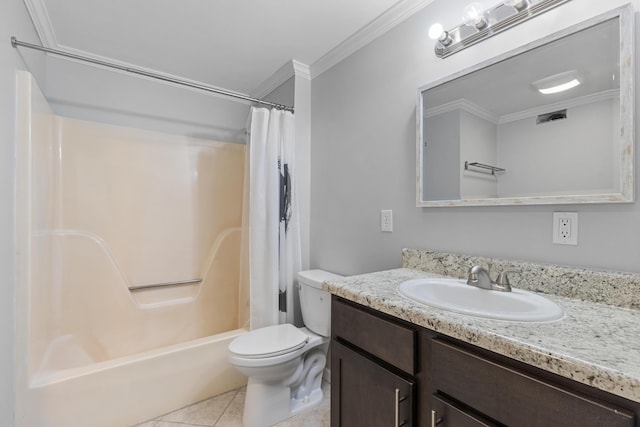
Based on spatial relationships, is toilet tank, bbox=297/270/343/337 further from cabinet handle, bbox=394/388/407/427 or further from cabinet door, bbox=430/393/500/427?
cabinet door, bbox=430/393/500/427

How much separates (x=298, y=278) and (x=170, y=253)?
1135 mm

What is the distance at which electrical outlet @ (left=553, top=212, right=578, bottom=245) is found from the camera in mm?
981

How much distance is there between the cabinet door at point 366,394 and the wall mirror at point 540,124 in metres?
0.78

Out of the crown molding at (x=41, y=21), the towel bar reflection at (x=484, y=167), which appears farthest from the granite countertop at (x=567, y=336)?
the crown molding at (x=41, y=21)

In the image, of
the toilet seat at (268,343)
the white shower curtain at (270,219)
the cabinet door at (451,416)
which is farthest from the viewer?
the white shower curtain at (270,219)

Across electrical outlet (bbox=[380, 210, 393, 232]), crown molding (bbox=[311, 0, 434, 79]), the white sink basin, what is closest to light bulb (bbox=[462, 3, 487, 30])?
crown molding (bbox=[311, 0, 434, 79])

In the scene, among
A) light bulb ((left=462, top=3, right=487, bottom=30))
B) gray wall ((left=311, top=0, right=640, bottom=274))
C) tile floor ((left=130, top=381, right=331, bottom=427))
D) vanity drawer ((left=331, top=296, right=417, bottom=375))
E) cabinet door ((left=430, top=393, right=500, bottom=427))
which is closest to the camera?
cabinet door ((left=430, top=393, right=500, bottom=427))

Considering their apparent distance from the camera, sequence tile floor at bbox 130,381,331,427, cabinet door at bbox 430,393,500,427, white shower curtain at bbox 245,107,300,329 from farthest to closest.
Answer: white shower curtain at bbox 245,107,300,329 < tile floor at bbox 130,381,331,427 < cabinet door at bbox 430,393,500,427

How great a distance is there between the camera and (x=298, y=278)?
1.95 meters

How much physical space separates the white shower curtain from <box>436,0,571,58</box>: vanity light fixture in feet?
3.60

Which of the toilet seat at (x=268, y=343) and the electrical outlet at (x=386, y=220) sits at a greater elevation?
the electrical outlet at (x=386, y=220)

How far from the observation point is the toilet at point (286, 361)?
1467mm

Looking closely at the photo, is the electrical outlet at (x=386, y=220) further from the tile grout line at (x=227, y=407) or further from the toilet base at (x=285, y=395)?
the tile grout line at (x=227, y=407)

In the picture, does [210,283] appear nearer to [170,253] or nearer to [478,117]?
[170,253]
